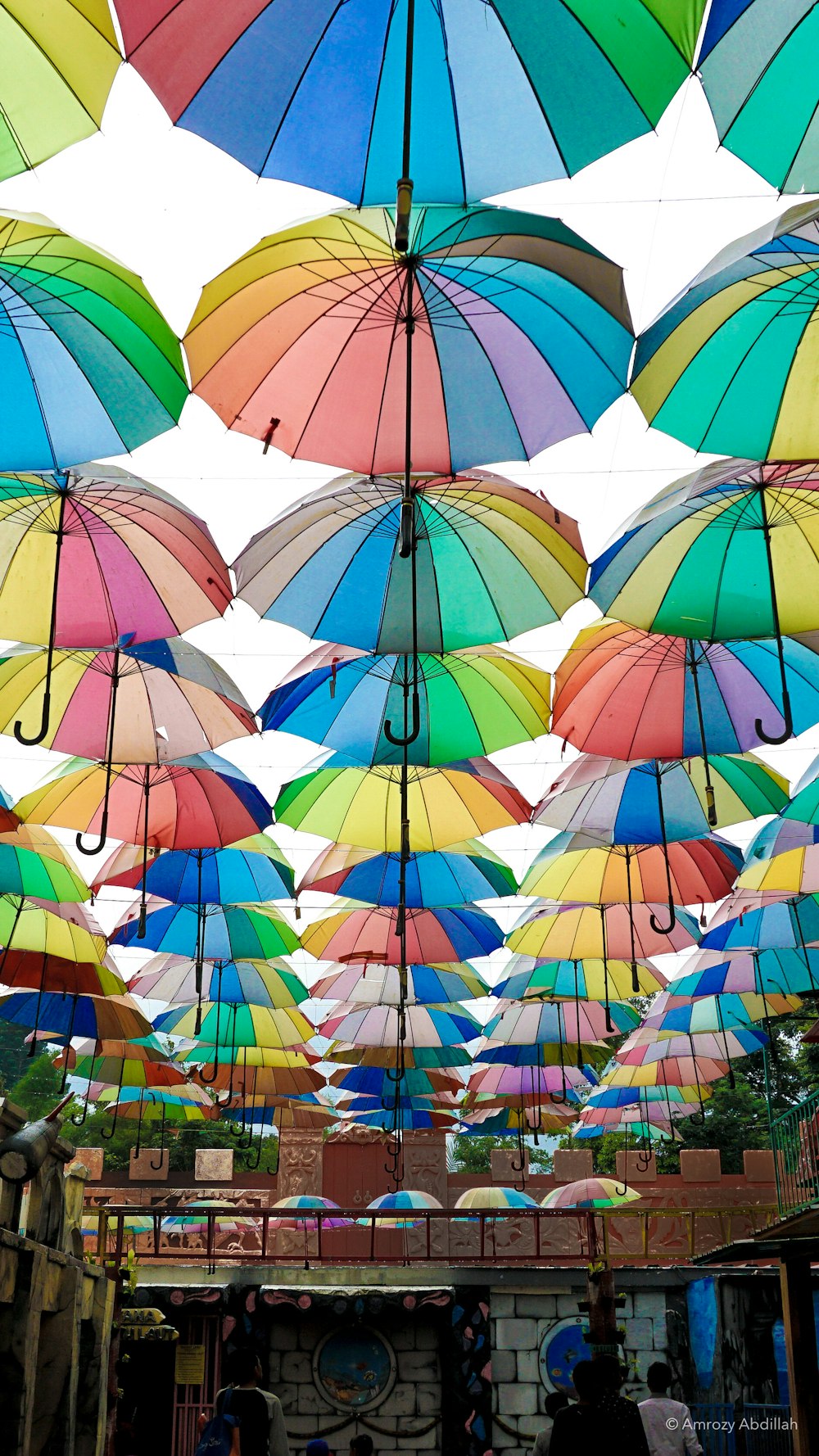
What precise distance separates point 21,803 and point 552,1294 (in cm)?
905

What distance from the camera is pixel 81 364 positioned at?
7.12m

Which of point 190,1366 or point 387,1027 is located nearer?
point 190,1366

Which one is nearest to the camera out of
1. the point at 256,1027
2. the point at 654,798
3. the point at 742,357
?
the point at 742,357

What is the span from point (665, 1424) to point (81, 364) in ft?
28.8

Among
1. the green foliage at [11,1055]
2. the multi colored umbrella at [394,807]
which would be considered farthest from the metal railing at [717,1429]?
the green foliage at [11,1055]

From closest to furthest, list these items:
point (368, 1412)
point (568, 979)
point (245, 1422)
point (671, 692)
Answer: point (245, 1422)
point (671, 692)
point (368, 1412)
point (568, 979)

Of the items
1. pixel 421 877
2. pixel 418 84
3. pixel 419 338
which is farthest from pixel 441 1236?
pixel 418 84

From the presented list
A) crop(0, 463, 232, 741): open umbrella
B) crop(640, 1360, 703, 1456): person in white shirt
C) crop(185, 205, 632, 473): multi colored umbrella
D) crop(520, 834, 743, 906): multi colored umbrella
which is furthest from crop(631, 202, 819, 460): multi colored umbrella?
crop(520, 834, 743, 906): multi colored umbrella

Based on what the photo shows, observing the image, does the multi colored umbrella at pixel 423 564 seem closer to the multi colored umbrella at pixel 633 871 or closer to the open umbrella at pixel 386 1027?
the multi colored umbrella at pixel 633 871

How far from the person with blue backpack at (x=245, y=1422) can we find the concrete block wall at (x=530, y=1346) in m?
9.72

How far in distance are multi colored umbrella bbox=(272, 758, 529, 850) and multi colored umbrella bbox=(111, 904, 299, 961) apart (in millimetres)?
3959

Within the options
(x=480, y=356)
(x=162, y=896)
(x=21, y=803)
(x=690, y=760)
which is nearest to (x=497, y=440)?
(x=480, y=356)

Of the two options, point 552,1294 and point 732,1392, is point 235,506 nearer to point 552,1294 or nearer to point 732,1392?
point 552,1294

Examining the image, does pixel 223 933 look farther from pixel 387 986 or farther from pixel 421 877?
pixel 421 877
